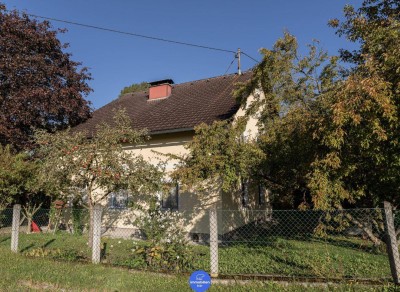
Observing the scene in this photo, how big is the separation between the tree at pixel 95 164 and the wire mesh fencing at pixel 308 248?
2795mm

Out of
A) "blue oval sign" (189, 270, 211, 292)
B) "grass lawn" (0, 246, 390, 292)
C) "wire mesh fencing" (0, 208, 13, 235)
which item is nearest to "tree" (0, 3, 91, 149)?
"wire mesh fencing" (0, 208, 13, 235)

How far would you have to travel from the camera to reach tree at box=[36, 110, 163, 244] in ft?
27.6

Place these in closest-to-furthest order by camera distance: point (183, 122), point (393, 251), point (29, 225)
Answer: point (393, 251), point (183, 122), point (29, 225)

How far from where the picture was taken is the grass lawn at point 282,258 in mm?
6094

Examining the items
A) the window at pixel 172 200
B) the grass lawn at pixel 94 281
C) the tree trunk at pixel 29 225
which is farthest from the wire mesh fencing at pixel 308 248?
the tree trunk at pixel 29 225

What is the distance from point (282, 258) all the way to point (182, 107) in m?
7.91

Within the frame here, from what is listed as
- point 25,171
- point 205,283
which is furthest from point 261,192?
point 205,283

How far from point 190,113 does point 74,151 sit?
5.19 metres

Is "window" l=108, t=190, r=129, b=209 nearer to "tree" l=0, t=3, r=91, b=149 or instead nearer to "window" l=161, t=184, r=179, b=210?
"window" l=161, t=184, r=179, b=210

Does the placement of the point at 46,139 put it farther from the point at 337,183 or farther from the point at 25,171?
the point at 337,183

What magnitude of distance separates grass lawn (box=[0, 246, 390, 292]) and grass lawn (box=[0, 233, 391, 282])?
1.18ft

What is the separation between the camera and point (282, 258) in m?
7.46

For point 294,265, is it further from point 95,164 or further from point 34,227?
point 34,227

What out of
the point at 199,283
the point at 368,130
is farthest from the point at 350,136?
the point at 199,283
